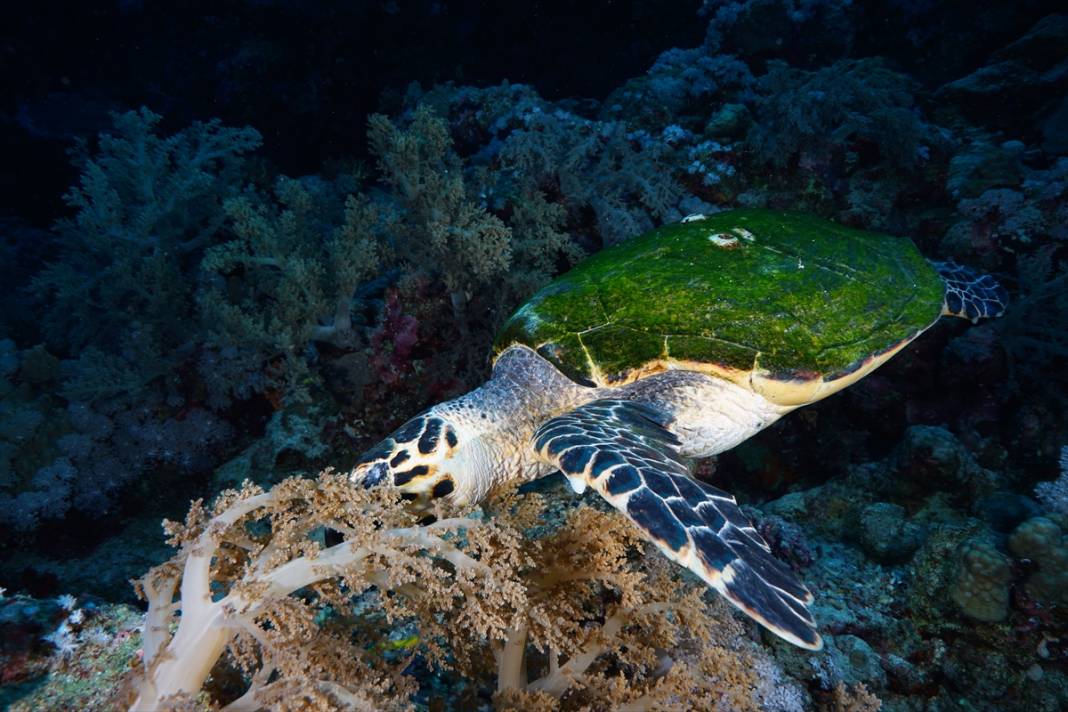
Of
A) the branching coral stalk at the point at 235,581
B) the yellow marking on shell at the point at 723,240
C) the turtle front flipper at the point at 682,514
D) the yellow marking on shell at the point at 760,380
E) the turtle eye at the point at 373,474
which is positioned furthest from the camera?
the yellow marking on shell at the point at 723,240

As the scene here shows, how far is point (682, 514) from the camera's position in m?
1.51

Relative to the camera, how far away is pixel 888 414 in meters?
3.69

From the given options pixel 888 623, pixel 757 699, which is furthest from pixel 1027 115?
pixel 757 699

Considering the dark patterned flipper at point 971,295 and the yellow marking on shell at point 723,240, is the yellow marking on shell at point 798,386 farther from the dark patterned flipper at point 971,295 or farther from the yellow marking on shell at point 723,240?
the dark patterned flipper at point 971,295

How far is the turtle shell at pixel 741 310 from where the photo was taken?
2.32 meters

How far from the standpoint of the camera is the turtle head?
76.1 inches

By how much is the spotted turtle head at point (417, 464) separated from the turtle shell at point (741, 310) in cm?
71

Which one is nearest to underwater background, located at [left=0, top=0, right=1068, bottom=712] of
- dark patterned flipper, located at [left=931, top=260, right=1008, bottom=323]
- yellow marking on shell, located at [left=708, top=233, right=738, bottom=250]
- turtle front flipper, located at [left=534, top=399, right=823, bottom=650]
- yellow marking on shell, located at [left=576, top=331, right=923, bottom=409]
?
turtle front flipper, located at [left=534, top=399, right=823, bottom=650]

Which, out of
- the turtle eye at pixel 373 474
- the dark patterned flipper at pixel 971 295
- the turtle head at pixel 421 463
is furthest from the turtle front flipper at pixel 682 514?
the dark patterned flipper at pixel 971 295

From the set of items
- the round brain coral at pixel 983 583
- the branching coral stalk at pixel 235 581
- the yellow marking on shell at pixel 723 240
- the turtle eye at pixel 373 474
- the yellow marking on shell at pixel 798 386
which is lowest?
the round brain coral at pixel 983 583

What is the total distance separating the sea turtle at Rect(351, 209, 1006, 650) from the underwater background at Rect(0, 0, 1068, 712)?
310 mm

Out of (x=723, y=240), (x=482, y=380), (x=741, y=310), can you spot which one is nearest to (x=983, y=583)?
(x=741, y=310)

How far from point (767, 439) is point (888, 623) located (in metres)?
1.70

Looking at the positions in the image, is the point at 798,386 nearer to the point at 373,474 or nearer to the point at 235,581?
the point at 373,474
